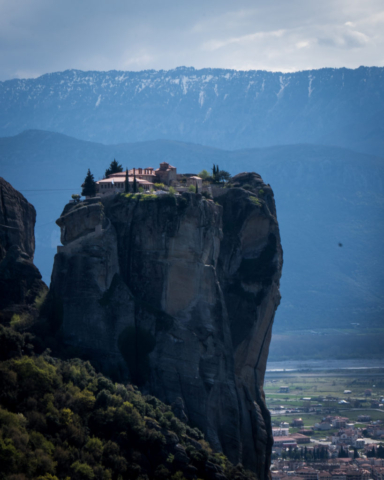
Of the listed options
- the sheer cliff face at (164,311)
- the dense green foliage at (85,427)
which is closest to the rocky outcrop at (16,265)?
the sheer cliff face at (164,311)

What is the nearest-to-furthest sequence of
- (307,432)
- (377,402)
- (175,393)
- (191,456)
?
(191,456) → (175,393) → (307,432) → (377,402)

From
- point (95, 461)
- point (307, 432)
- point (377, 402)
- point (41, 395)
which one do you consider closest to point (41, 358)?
point (41, 395)

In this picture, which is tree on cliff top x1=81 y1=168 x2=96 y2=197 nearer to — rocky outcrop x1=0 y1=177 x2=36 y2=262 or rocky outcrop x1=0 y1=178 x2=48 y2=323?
rocky outcrop x1=0 y1=177 x2=36 y2=262

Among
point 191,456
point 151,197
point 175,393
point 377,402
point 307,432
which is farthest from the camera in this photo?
point 377,402

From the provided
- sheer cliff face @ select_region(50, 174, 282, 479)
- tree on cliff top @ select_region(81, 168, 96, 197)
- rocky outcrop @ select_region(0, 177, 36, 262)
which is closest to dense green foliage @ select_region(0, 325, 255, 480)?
sheer cliff face @ select_region(50, 174, 282, 479)

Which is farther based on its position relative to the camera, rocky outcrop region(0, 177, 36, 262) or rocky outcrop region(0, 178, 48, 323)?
rocky outcrop region(0, 177, 36, 262)

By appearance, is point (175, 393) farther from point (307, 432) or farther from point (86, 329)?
point (307, 432)
